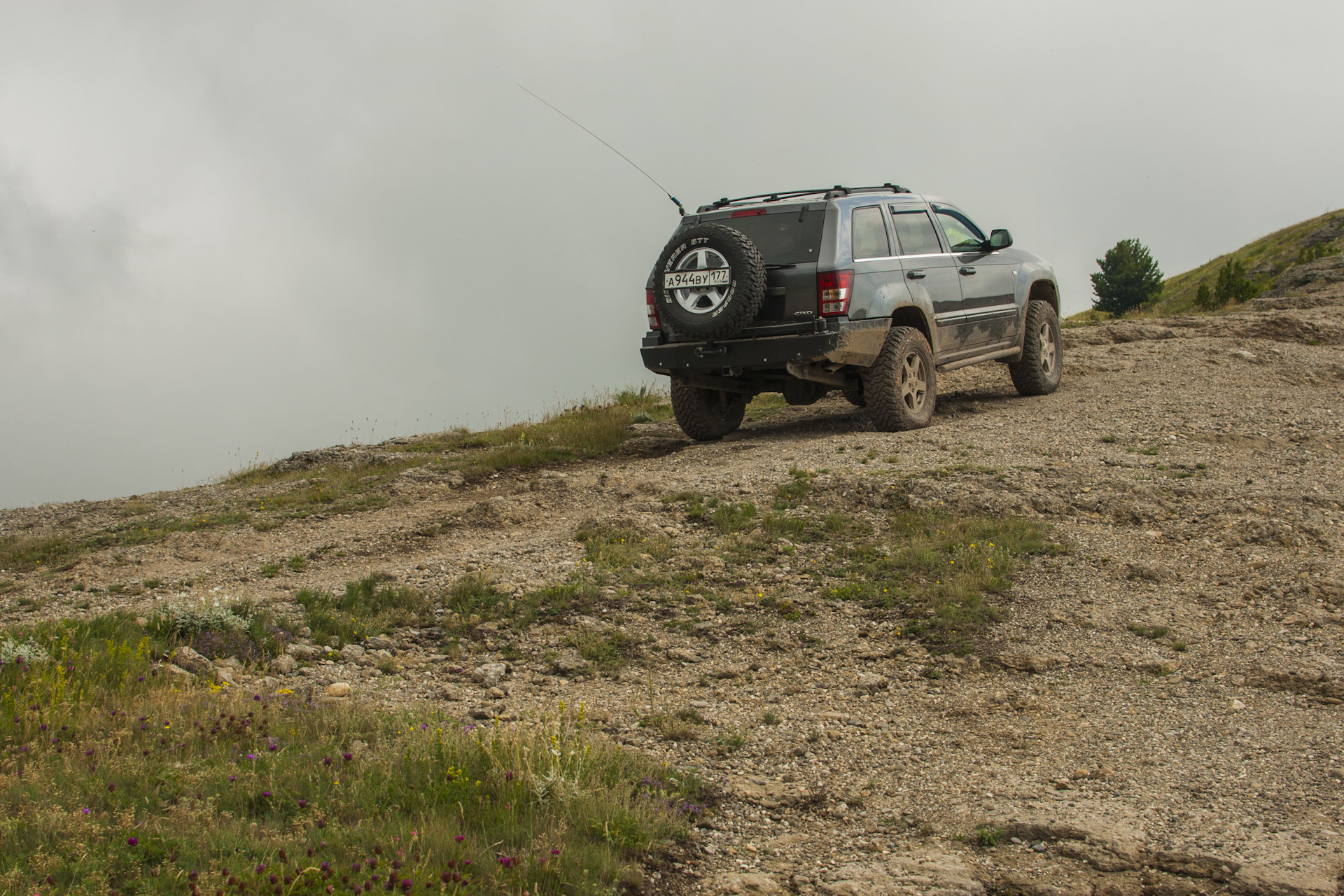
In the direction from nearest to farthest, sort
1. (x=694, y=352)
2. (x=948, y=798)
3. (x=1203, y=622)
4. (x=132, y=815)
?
(x=132, y=815) → (x=948, y=798) → (x=1203, y=622) → (x=694, y=352)

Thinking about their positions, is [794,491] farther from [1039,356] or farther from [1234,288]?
[1234,288]

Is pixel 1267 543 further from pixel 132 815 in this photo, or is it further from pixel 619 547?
pixel 132 815

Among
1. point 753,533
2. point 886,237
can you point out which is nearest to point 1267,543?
point 753,533

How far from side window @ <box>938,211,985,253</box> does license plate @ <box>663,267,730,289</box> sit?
9.73 ft

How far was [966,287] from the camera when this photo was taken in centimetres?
1049

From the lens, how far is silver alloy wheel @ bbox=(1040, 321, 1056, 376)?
1202 cm

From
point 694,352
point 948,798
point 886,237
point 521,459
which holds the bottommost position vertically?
point 948,798

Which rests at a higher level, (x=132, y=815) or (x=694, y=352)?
(x=694, y=352)

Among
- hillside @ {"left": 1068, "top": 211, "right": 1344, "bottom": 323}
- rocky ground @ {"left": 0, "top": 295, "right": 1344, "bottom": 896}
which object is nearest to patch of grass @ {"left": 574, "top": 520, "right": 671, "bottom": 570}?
rocky ground @ {"left": 0, "top": 295, "right": 1344, "bottom": 896}

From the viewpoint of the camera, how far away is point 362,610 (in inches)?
237

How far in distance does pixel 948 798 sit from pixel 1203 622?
264cm

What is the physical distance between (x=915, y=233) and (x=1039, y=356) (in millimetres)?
2948

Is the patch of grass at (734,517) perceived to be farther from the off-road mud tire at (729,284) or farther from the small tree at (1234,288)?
the small tree at (1234,288)

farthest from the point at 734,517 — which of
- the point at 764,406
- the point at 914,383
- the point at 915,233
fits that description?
the point at 764,406
